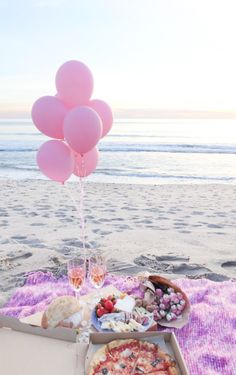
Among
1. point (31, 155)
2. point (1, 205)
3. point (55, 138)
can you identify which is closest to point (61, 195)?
point (1, 205)

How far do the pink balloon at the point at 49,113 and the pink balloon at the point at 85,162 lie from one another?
0.33m

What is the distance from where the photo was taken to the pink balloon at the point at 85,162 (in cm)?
333

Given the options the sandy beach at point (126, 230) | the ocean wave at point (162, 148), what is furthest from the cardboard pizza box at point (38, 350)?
the ocean wave at point (162, 148)

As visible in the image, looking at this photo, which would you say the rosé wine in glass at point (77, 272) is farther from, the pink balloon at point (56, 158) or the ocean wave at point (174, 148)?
the ocean wave at point (174, 148)

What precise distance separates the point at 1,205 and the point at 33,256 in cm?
364

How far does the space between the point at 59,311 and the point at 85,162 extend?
5.05 feet

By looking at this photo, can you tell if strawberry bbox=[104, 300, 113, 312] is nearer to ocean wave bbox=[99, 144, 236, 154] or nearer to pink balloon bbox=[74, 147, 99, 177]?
pink balloon bbox=[74, 147, 99, 177]

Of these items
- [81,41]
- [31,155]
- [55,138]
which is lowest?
[31,155]

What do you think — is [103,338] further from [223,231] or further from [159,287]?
[223,231]

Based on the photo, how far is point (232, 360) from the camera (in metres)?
2.46

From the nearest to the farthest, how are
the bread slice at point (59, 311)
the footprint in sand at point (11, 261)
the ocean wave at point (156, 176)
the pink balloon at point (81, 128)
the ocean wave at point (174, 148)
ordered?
the bread slice at point (59, 311), the pink balloon at point (81, 128), the footprint in sand at point (11, 261), the ocean wave at point (156, 176), the ocean wave at point (174, 148)

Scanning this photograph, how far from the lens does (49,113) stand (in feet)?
9.91

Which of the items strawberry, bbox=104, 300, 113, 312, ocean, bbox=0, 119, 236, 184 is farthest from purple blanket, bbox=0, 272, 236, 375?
ocean, bbox=0, 119, 236, 184

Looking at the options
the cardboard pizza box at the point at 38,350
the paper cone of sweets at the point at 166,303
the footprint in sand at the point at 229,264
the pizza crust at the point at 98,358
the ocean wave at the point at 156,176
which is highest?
the cardboard pizza box at the point at 38,350
